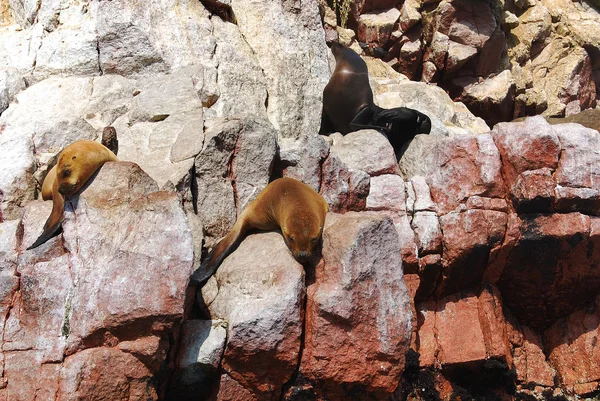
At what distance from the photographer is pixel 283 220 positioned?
5828 mm

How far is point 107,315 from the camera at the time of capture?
4.98 m

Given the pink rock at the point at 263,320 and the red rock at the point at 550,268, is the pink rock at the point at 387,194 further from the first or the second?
the pink rock at the point at 263,320

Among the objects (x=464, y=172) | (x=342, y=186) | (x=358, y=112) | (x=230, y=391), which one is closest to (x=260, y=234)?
(x=342, y=186)

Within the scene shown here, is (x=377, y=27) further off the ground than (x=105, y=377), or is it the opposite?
(x=105, y=377)

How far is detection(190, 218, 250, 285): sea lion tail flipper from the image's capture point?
18.8 ft

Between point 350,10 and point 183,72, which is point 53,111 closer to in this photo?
point 183,72

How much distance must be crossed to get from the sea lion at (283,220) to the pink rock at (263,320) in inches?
7.7

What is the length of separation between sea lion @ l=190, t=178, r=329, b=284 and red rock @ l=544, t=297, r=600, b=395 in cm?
360

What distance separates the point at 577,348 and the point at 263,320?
→ 14.2ft

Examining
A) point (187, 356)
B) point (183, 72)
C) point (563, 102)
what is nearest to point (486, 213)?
point (187, 356)

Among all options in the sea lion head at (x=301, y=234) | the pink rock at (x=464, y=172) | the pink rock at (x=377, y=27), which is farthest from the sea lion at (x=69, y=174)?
the pink rock at (x=377, y=27)

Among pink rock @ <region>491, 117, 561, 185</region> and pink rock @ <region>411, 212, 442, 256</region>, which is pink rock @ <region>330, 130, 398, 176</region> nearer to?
pink rock @ <region>411, 212, 442, 256</region>

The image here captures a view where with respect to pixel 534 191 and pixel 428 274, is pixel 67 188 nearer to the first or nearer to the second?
pixel 428 274

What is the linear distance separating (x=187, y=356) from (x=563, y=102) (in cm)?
1318
